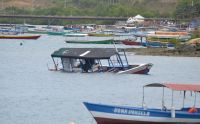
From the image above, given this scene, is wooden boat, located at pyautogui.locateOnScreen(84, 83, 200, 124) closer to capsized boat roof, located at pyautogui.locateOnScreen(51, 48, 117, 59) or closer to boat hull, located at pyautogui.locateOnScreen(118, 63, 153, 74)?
capsized boat roof, located at pyautogui.locateOnScreen(51, 48, 117, 59)

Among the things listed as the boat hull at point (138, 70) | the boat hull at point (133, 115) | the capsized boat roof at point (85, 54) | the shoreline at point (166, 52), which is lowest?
the shoreline at point (166, 52)

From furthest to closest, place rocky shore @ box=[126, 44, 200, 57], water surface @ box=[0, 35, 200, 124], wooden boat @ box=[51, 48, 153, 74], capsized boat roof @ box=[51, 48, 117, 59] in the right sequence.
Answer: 1. rocky shore @ box=[126, 44, 200, 57]
2. wooden boat @ box=[51, 48, 153, 74]
3. capsized boat roof @ box=[51, 48, 117, 59]
4. water surface @ box=[0, 35, 200, 124]

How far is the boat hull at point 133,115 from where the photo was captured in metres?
42.1

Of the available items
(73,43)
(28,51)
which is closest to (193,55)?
(28,51)

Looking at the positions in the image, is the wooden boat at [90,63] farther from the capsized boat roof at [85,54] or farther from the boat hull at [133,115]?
the boat hull at [133,115]

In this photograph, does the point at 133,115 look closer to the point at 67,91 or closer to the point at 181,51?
the point at 67,91

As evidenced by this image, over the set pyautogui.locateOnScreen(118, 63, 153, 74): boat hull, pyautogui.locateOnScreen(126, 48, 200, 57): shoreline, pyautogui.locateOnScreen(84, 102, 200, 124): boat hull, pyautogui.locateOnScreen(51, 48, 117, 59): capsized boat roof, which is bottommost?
pyautogui.locateOnScreen(126, 48, 200, 57): shoreline

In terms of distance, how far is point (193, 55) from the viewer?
10769 centimetres

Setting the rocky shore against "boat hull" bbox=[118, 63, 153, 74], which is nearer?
"boat hull" bbox=[118, 63, 153, 74]

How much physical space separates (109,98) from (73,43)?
95.0m

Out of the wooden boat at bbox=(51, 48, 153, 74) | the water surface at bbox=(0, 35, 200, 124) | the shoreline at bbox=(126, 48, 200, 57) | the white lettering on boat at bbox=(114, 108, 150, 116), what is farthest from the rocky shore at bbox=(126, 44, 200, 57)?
the white lettering on boat at bbox=(114, 108, 150, 116)

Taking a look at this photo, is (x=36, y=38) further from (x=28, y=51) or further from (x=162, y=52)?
(x=162, y=52)

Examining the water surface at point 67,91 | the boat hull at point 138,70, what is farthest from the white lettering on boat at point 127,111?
the boat hull at point 138,70

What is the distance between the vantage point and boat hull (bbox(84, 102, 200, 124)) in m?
42.1
